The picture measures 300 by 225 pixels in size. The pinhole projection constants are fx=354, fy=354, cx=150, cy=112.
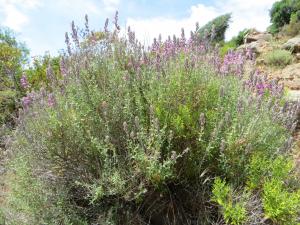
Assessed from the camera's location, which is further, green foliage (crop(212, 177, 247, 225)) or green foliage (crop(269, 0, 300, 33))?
green foliage (crop(269, 0, 300, 33))

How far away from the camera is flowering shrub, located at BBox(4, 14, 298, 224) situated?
251 cm

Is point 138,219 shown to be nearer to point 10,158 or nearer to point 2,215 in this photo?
point 2,215

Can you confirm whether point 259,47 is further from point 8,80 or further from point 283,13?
point 283,13

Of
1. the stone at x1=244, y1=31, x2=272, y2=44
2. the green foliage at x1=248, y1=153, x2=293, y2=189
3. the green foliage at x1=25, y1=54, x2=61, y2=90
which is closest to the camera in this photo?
the green foliage at x1=248, y1=153, x2=293, y2=189

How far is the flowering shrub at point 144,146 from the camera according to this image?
2.51 meters

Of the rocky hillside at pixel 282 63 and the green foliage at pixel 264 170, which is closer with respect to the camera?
the green foliage at pixel 264 170

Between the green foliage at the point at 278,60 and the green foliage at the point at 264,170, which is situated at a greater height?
the green foliage at the point at 264,170

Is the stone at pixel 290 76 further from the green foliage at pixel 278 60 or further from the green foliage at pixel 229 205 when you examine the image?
the green foliage at pixel 229 205

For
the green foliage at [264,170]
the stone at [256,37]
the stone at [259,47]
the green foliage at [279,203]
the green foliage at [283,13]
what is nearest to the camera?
the green foliage at [279,203]

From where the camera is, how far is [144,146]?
8.21 feet

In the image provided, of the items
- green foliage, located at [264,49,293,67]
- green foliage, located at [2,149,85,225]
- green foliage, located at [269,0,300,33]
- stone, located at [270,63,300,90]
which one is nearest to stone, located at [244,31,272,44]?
green foliage, located at [264,49,293,67]

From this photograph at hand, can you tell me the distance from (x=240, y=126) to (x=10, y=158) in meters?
2.04

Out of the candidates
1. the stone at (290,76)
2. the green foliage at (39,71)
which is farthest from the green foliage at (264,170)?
the green foliage at (39,71)

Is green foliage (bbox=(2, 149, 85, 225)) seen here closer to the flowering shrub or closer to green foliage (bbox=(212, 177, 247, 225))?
the flowering shrub
